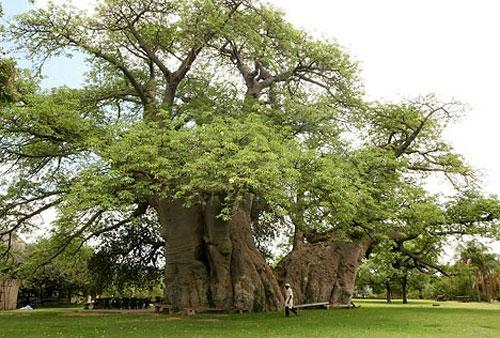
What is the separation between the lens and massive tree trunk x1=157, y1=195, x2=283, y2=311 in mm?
20453

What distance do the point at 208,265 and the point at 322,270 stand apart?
604cm

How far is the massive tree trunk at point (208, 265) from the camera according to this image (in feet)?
67.1

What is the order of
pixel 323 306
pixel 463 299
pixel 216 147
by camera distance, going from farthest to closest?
pixel 463 299 < pixel 323 306 < pixel 216 147

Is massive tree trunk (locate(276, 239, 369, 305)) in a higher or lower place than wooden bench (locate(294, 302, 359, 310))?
higher

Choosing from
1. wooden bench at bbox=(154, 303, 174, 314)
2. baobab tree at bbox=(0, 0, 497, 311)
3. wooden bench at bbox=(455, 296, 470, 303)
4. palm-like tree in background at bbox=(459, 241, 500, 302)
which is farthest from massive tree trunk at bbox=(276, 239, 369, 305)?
wooden bench at bbox=(455, 296, 470, 303)

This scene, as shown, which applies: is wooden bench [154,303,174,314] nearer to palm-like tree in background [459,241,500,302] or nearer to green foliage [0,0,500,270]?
green foliage [0,0,500,270]

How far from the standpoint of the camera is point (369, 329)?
13.7 m

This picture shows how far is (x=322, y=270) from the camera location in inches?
953

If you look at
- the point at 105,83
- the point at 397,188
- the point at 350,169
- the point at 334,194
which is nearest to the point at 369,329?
the point at 334,194

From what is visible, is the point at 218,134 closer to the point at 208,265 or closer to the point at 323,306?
the point at 208,265

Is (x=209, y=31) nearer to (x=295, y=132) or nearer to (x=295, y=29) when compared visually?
(x=295, y=29)

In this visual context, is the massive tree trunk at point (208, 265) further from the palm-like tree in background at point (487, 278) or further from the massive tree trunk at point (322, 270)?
the palm-like tree in background at point (487, 278)

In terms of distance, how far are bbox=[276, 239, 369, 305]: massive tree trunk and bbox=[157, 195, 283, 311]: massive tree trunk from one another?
2312 mm

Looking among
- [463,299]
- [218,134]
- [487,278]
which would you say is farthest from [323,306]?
[463,299]
